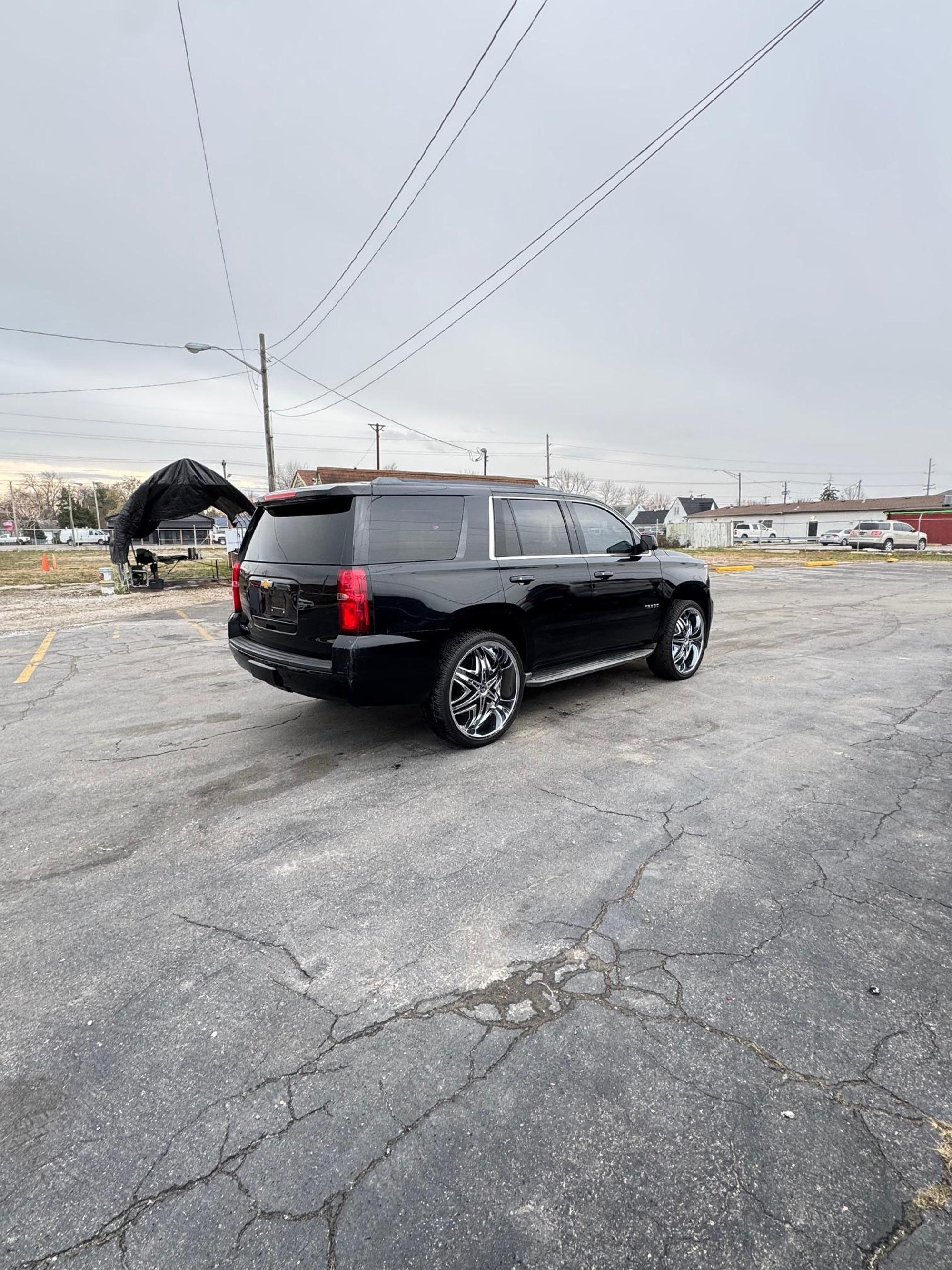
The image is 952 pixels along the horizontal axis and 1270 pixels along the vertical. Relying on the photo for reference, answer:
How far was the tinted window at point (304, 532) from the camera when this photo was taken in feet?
13.1

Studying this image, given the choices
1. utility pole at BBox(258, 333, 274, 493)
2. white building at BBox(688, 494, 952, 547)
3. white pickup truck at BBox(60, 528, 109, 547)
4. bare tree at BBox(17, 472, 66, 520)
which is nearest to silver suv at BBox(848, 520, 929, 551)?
white building at BBox(688, 494, 952, 547)

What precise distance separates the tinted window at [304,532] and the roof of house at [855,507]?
237 feet

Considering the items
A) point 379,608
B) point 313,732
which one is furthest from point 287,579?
point 313,732

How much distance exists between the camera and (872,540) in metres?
37.0

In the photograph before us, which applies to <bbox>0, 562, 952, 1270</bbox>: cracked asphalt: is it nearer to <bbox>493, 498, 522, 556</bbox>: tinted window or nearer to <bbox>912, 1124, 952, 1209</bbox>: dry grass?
<bbox>912, 1124, 952, 1209</bbox>: dry grass

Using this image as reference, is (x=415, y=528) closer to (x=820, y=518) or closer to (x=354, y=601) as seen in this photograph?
(x=354, y=601)

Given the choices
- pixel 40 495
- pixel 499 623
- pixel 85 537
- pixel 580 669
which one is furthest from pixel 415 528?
pixel 40 495

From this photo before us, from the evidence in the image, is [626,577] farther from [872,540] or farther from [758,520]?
[758,520]

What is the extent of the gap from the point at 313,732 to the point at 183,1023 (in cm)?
291

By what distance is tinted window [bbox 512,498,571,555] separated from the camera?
16.0ft

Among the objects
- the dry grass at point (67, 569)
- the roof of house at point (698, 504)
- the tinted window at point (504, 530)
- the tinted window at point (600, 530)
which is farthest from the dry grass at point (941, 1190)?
the roof of house at point (698, 504)

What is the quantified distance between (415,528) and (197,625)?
8144mm

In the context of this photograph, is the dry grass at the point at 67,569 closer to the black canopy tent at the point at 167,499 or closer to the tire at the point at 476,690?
the black canopy tent at the point at 167,499

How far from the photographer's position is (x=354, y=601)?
3820 mm
